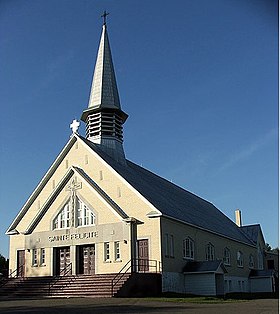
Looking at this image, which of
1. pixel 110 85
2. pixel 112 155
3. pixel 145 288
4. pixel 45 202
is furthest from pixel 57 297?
pixel 110 85

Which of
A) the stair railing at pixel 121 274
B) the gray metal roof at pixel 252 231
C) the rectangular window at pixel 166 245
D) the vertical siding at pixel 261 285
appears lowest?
the vertical siding at pixel 261 285

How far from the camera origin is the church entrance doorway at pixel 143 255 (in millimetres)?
30672

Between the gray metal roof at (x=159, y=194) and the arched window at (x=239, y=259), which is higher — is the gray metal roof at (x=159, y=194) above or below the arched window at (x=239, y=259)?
above

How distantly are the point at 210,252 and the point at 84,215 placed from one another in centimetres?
1021

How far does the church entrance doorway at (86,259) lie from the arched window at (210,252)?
893 cm

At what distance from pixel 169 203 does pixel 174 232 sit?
338 centimetres

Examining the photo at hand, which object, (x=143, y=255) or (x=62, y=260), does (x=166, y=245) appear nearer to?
(x=143, y=255)

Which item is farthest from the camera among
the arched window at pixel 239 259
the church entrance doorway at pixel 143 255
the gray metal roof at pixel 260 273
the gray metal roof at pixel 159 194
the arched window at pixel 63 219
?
the gray metal roof at pixel 260 273

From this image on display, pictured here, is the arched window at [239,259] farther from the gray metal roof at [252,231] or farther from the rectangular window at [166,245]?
the rectangular window at [166,245]

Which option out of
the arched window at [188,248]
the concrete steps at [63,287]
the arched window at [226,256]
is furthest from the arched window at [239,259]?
the concrete steps at [63,287]

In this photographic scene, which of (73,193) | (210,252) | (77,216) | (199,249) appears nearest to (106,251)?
(77,216)

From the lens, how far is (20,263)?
35.6m

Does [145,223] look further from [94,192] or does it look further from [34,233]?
[34,233]

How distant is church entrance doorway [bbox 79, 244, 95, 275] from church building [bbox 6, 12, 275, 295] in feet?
0.21
